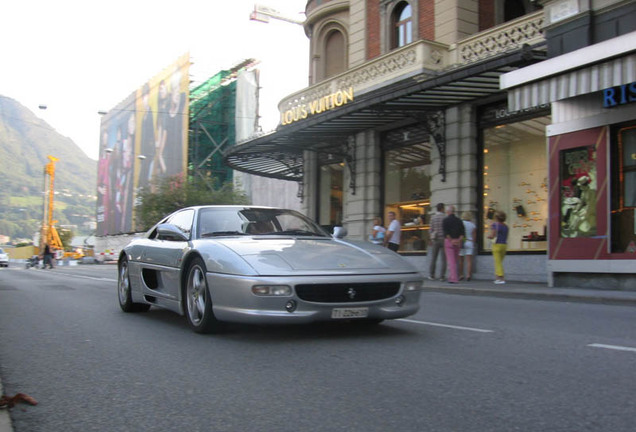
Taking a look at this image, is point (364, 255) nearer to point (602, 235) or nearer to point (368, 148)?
point (602, 235)

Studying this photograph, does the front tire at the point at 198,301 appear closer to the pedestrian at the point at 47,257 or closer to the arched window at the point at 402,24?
the arched window at the point at 402,24

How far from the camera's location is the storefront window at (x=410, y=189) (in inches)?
732

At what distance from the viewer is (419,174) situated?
18828 millimetres

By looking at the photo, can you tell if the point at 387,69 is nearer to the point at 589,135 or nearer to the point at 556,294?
the point at 589,135

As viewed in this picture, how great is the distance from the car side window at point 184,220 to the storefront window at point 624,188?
8316 millimetres

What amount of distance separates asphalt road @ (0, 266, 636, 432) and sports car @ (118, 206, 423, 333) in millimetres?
268

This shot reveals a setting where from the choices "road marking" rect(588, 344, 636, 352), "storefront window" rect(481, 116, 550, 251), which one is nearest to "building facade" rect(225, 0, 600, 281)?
"storefront window" rect(481, 116, 550, 251)

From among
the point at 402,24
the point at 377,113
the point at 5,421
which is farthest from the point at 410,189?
the point at 5,421

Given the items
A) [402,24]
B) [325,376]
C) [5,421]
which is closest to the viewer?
[5,421]

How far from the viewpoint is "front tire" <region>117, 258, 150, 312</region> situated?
7.59 metres

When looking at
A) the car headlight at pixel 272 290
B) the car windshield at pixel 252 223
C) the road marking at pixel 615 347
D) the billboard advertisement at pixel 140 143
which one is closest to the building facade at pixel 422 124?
the car windshield at pixel 252 223

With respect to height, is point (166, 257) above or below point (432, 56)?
below

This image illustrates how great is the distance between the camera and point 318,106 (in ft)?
65.5

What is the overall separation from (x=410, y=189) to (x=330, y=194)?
480 cm
